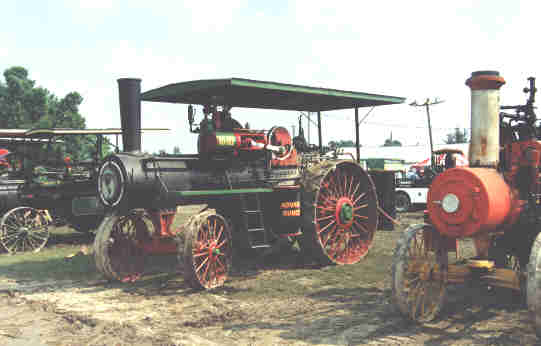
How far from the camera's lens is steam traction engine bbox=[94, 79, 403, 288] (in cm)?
614

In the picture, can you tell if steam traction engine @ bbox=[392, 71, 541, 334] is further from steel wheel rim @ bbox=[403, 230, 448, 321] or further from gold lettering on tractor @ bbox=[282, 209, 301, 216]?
gold lettering on tractor @ bbox=[282, 209, 301, 216]

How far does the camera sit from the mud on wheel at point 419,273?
4121 millimetres

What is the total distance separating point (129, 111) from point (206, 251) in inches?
89.1

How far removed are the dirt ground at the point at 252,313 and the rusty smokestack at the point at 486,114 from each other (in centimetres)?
148

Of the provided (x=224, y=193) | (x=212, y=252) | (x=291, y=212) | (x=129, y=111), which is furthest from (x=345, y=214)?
(x=129, y=111)

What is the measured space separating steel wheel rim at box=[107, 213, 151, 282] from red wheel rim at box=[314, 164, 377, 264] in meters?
2.54

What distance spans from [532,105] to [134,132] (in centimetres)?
480

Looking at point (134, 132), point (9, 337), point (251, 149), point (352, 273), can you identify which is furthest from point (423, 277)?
point (134, 132)

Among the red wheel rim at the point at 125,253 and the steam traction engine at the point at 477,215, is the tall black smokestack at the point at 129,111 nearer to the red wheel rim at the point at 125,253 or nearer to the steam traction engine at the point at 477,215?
the red wheel rim at the point at 125,253

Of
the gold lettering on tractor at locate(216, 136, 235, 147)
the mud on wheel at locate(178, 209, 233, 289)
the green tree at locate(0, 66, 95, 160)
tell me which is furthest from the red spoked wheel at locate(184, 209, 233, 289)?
the green tree at locate(0, 66, 95, 160)

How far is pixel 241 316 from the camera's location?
15.9 feet

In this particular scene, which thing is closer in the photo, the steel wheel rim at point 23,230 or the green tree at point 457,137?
the steel wheel rim at point 23,230

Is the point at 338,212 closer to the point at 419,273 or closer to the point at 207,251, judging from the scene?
the point at 207,251

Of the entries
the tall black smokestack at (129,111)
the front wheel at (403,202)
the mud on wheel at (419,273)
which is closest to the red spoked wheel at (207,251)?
the tall black smokestack at (129,111)
